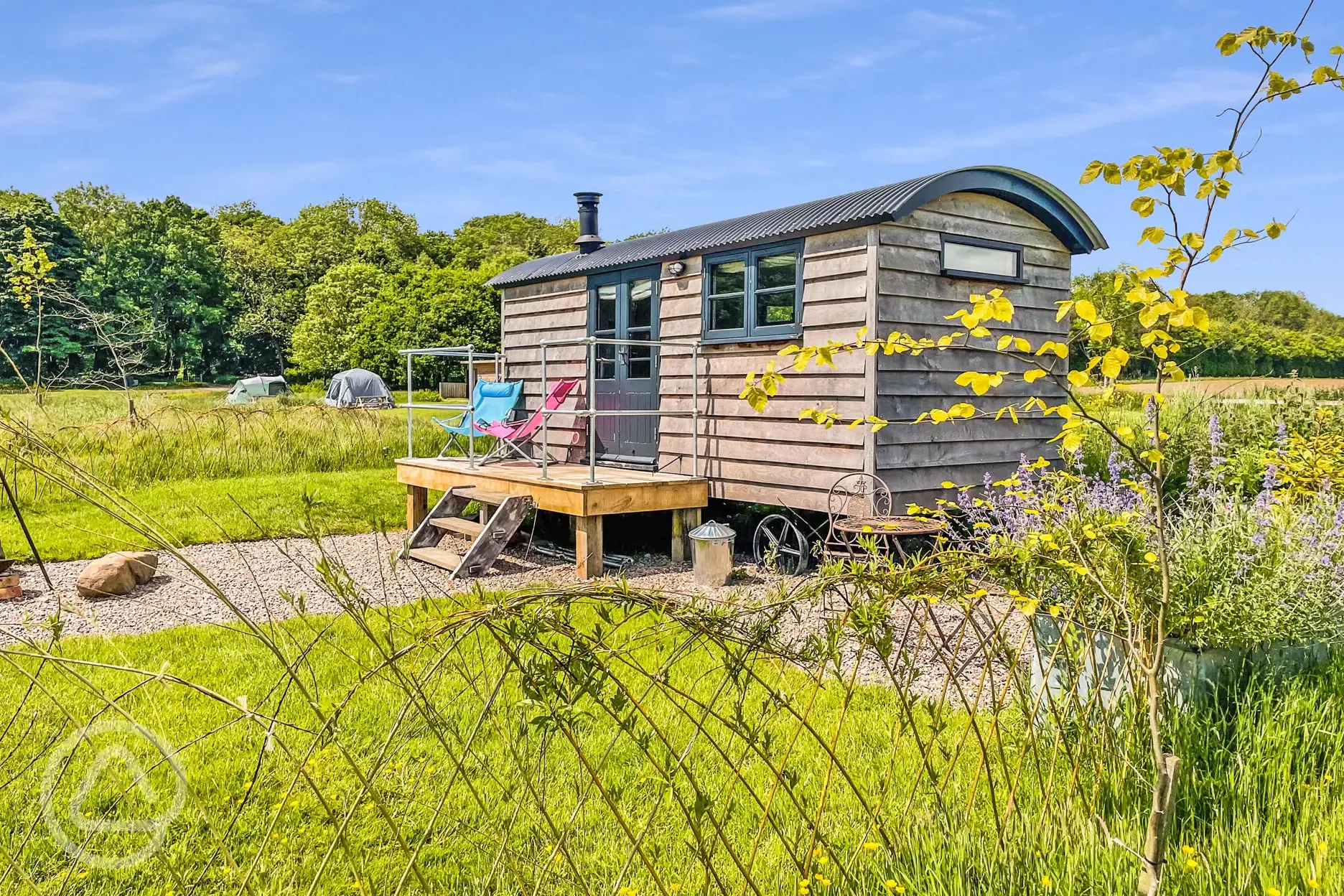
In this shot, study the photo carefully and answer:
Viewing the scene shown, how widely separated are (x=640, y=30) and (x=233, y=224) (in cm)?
6890

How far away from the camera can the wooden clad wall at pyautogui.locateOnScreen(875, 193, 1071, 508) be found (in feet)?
21.7

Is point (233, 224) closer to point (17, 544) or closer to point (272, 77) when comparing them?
point (272, 77)

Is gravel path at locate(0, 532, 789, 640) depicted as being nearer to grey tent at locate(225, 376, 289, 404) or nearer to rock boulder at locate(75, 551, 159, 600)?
rock boulder at locate(75, 551, 159, 600)

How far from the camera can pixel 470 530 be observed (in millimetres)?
7492

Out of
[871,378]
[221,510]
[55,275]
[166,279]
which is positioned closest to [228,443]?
[221,510]

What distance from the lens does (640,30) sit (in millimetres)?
7438

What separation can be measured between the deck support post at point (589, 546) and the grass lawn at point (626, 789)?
280cm

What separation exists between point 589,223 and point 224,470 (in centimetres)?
615

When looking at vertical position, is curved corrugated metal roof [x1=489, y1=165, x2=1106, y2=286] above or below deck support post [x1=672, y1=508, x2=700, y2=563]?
above

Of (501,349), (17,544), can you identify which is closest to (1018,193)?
(501,349)

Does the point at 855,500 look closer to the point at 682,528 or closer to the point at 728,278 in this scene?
the point at 682,528

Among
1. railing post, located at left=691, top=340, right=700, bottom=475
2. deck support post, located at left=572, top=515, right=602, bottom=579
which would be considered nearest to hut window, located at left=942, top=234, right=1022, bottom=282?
railing post, located at left=691, top=340, right=700, bottom=475

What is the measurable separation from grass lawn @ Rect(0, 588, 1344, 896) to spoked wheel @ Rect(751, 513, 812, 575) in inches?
108

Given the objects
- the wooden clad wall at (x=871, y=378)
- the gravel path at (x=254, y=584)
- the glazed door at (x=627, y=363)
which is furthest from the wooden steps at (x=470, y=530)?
the wooden clad wall at (x=871, y=378)
